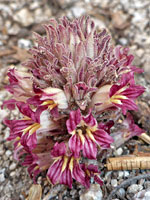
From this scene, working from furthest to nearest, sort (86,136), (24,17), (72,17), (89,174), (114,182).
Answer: (24,17)
(72,17)
(114,182)
(89,174)
(86,136)

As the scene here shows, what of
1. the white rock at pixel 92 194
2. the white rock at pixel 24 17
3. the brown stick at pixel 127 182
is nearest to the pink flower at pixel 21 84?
the white rock at pixel 92 194

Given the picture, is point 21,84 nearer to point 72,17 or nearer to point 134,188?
point 134,188

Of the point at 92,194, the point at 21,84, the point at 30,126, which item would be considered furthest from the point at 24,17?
the point at 92,194

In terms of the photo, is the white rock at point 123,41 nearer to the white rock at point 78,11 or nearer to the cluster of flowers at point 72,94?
the white rock at point 78,11

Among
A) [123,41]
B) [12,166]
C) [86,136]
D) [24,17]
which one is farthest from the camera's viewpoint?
[24,17]

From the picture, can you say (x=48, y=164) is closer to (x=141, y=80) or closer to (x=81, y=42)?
(x=81, y=42)

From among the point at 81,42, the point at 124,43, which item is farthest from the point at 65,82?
the point at 124,43

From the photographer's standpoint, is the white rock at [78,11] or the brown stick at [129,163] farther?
the white rock at [78,11]

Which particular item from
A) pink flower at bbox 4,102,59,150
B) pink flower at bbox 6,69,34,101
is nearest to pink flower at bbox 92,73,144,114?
pink flower at bbox 4,102,59,150
